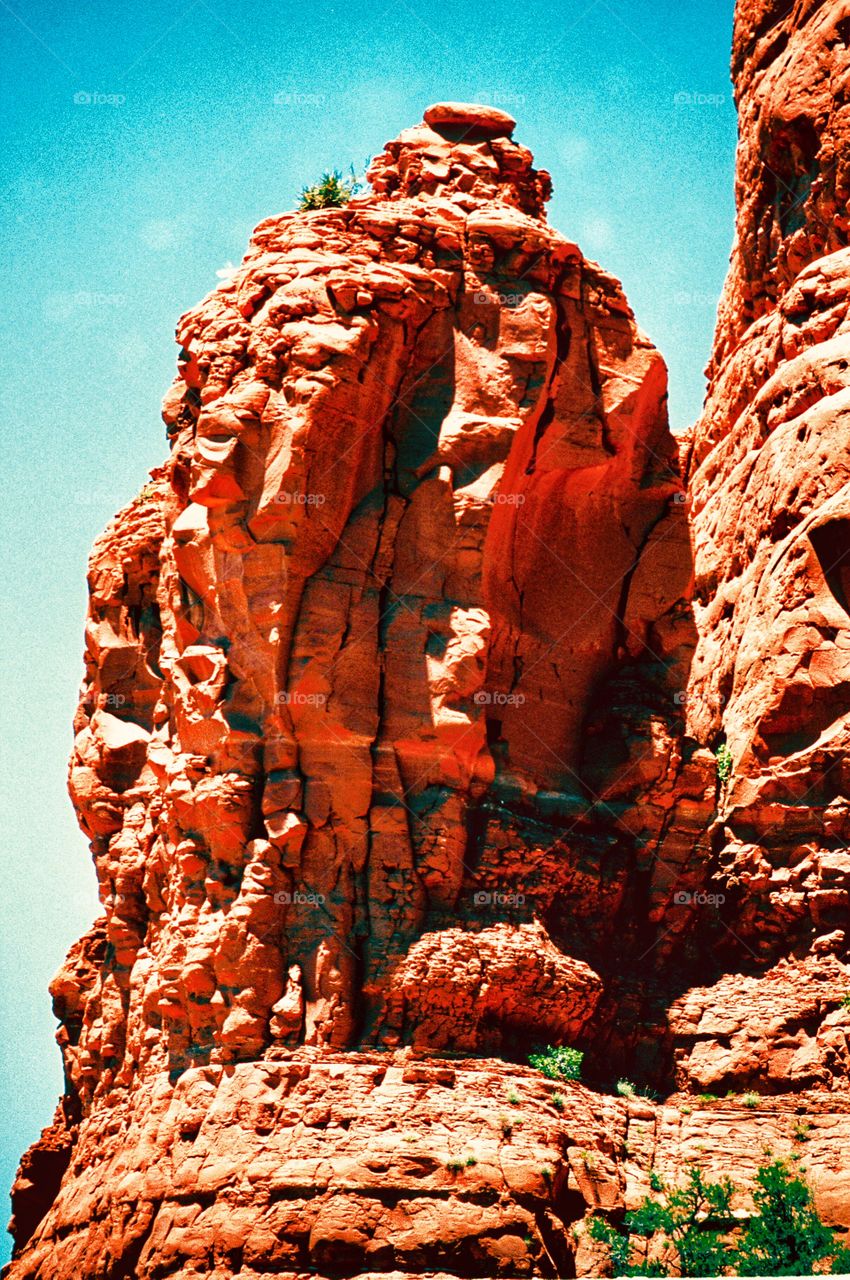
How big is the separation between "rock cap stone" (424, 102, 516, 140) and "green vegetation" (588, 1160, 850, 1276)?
19919 millimetres

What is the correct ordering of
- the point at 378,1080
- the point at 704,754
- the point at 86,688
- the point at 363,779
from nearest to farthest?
the point at 378,1080, the point at 363,779, the point at 704,754, the point at 86,688

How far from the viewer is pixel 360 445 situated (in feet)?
133

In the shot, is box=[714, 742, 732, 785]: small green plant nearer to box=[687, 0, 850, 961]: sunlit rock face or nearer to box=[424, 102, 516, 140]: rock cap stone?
box=[687, 0, 850, 961]: sunlit rock face

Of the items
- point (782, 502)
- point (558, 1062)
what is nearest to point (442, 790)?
point (558, 1062)

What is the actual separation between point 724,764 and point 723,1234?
9.84m

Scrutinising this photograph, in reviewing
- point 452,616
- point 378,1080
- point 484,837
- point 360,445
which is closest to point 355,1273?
point 378,1080

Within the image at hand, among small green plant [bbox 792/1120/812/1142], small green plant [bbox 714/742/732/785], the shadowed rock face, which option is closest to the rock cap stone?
→ the shadowed rock face

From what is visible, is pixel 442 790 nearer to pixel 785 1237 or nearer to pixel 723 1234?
pixel 723 1234

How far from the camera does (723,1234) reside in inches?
1420

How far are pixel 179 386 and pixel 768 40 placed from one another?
47.9 ft

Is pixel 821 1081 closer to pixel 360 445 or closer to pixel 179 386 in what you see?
pixel 360 445

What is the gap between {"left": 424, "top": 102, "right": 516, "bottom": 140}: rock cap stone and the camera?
44.4 metres

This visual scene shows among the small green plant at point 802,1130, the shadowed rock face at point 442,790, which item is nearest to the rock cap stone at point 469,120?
the shadowed rock face at point 442,790

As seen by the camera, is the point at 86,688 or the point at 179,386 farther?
the point at 86,688
